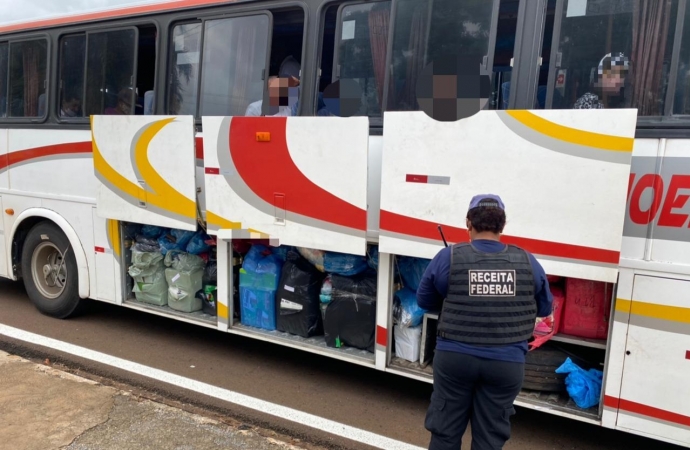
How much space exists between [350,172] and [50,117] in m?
3.67

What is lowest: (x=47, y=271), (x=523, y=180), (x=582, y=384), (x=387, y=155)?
(x=47, y=271)

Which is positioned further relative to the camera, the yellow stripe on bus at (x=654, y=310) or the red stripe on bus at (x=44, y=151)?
the red stripe on bus at (x=44, y=151)

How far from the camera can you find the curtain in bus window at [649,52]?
3.02 metres

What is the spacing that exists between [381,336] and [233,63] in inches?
99.1

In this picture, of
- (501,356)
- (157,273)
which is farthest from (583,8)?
(157,273)

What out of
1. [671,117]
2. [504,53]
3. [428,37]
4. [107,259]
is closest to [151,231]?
[107,259]

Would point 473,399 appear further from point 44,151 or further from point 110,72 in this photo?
point 44,151

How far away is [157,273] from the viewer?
5137mm

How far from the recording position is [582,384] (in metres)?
3.36

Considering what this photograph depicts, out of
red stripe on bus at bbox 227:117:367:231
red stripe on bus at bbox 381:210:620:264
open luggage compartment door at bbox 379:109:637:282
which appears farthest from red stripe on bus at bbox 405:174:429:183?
red stripe on bus at bbox 227:117:367:231

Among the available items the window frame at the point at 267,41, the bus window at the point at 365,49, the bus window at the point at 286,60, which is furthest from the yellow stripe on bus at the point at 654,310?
the window frame at the point at 267,41

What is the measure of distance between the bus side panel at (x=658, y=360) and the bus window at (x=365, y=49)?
2084 millimetres

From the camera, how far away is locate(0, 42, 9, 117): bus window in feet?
19.8

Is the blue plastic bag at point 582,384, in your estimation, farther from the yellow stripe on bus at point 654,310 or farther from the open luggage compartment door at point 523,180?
the open luggage compartment door at point 523,180
